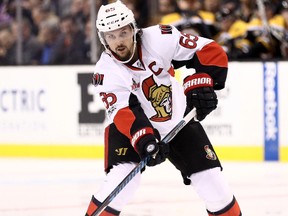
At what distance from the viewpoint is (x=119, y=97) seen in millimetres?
3691

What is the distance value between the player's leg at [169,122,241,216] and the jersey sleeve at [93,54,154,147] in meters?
0.19

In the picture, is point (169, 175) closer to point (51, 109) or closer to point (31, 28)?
point (51, 109)

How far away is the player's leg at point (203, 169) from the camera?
3670mm

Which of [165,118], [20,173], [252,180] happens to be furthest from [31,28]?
[165,118]

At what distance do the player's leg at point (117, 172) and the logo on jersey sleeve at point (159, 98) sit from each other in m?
0.18

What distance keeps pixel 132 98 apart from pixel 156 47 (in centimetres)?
24

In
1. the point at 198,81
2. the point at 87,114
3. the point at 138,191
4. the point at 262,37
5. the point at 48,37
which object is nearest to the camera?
the point at 198,81

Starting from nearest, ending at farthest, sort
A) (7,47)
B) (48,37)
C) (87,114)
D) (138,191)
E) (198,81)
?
(198,81)
(138,191)
(87,114)
(7,47)
(48,37)

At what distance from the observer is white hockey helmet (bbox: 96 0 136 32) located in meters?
3.60

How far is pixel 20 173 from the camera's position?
6.51 meters

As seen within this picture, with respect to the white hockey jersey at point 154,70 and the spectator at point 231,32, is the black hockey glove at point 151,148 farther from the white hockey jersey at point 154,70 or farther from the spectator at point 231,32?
the spectator at point 231,32

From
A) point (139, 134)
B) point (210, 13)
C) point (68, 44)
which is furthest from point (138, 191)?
point (68, 44)

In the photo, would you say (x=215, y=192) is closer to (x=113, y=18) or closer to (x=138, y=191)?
(x=113, y=18)

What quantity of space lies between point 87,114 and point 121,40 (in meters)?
3.61
